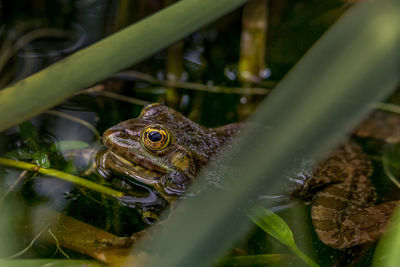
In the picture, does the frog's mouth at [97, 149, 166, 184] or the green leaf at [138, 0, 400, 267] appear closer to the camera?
the green leaf at [138, 0, 400, 267]

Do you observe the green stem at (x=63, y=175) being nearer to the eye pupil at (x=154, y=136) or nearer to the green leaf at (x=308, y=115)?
the eye pupil at (x=154, y=136)

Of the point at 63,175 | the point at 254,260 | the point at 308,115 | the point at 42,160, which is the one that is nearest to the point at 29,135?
the point at 42,160

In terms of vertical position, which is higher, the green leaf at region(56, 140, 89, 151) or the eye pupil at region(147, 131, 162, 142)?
the eye pupil at region(147, 131, 162, 142)

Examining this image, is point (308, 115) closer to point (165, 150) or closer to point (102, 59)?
point (102, 59)

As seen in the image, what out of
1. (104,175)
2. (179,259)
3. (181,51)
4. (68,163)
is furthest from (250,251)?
(181,51)

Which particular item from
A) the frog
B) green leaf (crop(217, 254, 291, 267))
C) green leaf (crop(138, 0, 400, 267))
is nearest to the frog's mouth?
the frog

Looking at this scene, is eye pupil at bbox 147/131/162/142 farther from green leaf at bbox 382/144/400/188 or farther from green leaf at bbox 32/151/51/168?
green leaf at bbox 382/144/400/188
